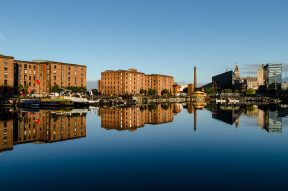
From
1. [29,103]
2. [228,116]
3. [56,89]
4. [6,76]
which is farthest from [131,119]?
[56,89]

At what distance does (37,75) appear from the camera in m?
160

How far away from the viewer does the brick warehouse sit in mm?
137000

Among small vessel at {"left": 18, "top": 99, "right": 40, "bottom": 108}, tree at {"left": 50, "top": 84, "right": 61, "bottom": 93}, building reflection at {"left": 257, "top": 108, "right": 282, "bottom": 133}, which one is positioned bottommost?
building reflection at {"left": 257, "top": 108, "right": 282, "bottom": 133}

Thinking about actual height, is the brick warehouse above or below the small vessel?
above

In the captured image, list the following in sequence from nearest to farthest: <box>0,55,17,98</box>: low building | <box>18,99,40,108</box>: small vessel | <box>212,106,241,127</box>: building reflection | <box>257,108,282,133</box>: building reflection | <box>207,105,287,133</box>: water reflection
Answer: <box>257,108,282,133</box>: building reflection
<box>207,105,287,133</box>: water reflection
<box>212,106,241,127</box>: building reflection
<box>18,99,40,108</box>: small vessel
<box>0,55,17,98</box>: low building

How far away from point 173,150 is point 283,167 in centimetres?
1047

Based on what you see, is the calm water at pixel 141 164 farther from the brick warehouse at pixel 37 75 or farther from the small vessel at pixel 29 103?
the brick warehouse at pixel 37 75

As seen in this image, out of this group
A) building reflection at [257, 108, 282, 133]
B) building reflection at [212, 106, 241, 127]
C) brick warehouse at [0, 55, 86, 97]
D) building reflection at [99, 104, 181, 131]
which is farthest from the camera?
brick warehouse at [0, 55, 86, 97]

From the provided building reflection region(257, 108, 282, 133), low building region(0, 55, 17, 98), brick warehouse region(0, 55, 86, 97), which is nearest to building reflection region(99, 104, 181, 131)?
building reflection region(257, 108, 282, 133)

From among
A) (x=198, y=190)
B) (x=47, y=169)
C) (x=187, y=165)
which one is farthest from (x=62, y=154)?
(x=198, y=190)

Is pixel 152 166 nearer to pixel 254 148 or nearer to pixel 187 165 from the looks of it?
pixel 187 165

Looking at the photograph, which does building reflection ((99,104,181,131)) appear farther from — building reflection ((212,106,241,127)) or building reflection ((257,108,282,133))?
building reflection ((257,108,282,133))

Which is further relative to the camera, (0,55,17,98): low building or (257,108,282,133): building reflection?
(0,55,17,98): low building

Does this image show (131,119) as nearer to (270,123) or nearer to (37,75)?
(270,123)
